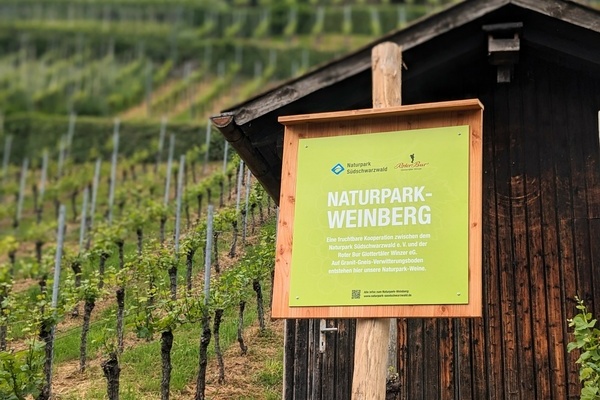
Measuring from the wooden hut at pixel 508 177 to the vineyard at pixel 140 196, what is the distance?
188 cm

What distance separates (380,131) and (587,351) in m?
2.38

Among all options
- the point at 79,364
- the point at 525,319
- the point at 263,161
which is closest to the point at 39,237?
the point at 79,364

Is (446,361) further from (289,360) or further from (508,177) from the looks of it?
(508,177)

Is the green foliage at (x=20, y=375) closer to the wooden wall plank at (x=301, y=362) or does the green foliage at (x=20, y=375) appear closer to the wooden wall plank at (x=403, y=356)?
the wooden wall plank at (x=301, y=362)

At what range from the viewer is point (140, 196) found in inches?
812

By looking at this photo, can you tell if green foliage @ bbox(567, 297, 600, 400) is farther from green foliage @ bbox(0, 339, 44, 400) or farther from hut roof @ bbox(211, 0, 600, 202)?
green foliage @ bbox(0, 339, 44, 400)

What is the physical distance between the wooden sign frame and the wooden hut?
0.55m

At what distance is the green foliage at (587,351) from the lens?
6707 millimetres

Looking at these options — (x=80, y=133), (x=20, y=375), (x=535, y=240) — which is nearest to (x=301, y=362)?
(x=535, y=240)

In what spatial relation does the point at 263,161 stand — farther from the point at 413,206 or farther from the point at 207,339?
the point at 207,339

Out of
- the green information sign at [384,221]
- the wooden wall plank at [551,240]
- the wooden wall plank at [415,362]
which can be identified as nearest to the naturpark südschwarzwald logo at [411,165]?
the green information sign at [384,221]

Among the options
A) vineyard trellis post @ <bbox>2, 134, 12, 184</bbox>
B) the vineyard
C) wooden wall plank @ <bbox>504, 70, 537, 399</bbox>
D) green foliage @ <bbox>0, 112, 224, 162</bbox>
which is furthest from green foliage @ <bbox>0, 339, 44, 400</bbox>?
vineyard trellis post @ <bbox>2, 134, 12, 184</bbox>

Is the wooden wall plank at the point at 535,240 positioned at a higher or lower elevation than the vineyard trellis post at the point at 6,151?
lower

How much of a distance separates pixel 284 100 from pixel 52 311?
14.8 feet
